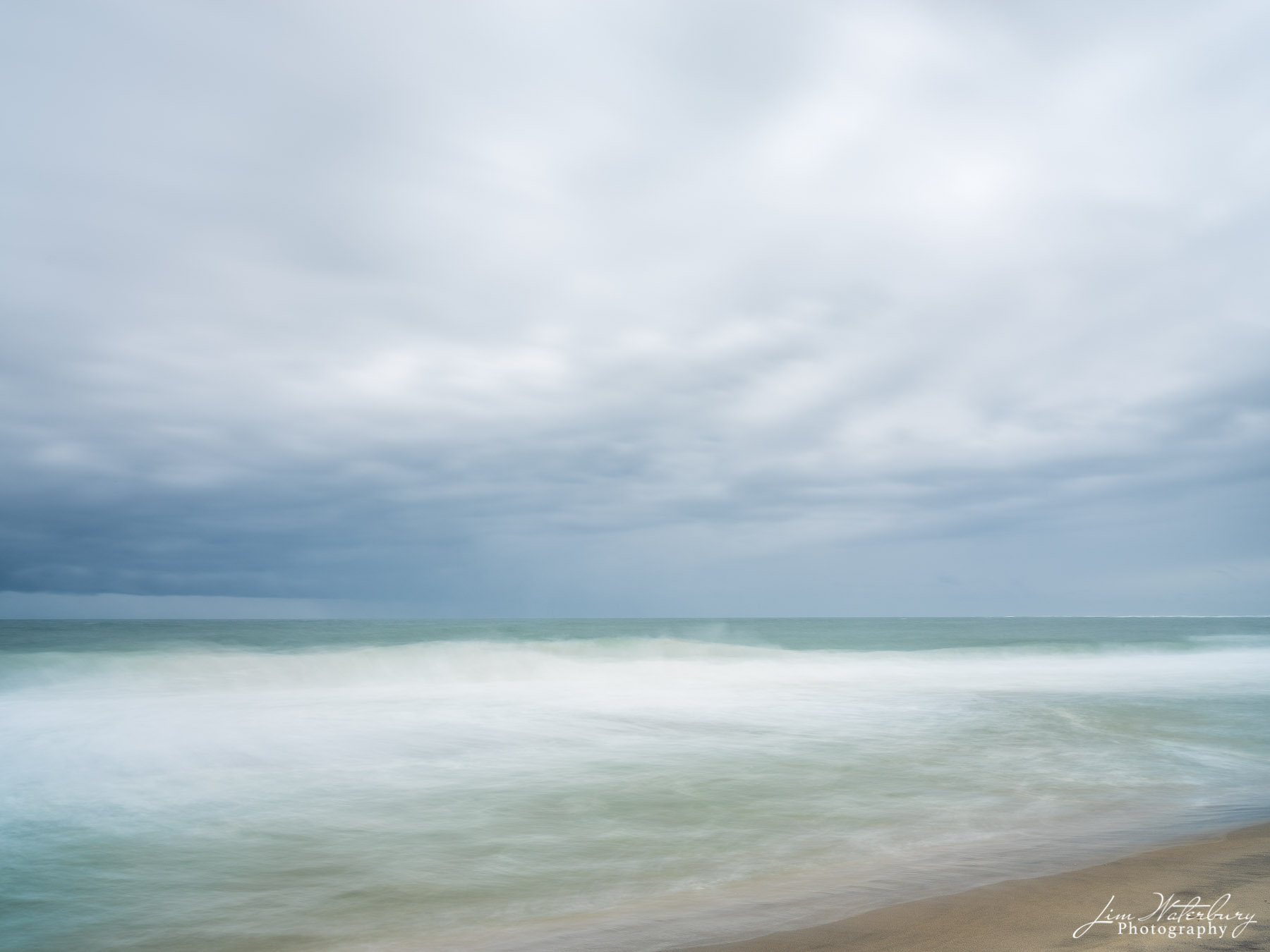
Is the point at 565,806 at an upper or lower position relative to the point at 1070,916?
lower

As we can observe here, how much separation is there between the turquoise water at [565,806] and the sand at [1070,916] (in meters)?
0.25

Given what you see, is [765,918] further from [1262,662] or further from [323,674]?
[1262,662]

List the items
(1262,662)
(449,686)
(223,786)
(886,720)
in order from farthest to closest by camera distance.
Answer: (1262,662) < (449,686) < (886,720) < (223,786)

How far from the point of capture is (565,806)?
6910 millimetres

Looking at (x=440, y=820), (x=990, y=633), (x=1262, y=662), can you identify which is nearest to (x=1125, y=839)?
(x=440, y=820)

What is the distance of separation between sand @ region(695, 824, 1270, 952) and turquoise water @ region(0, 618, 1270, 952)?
10.0 inches

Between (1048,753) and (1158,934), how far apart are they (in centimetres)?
641

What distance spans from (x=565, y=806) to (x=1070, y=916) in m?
4.12

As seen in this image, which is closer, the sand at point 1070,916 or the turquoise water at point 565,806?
the sand at point 1070,916

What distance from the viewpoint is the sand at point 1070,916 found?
3416mm

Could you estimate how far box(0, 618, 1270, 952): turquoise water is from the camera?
14.3 ft

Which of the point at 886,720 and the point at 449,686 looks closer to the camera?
the point at 886,720

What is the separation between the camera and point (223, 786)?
8016mm

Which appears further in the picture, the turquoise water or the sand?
the turquoise water
